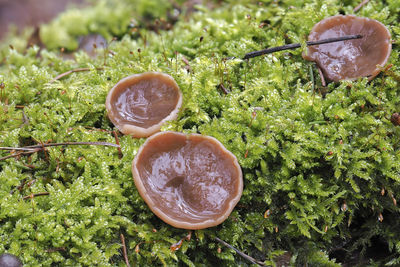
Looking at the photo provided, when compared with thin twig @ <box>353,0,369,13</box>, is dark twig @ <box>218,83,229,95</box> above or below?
below

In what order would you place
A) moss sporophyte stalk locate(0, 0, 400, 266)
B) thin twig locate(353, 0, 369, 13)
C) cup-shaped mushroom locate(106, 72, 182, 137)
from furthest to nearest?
thin twig locate(353, 0, 369, 13), cup-shaped mushroom locate(106, 72, 182, 137), moss sporophyte stalk locate(0, 0, 400, 266)

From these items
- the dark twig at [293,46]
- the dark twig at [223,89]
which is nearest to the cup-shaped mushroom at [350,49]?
the dark twig at [293,46]

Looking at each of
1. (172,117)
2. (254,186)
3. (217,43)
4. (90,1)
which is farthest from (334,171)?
(90,1)

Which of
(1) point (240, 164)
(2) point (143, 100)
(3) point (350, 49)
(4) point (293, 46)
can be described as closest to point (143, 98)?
(2) point (143, 100)

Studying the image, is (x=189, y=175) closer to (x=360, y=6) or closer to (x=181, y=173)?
(x=181, y=173)

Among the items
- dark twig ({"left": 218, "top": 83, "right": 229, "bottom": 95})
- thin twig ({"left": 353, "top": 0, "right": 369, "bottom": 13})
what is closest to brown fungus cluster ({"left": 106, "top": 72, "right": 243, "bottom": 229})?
dark twig ({"left": 218, "top": 83, "right": 229, "bottom": 95})

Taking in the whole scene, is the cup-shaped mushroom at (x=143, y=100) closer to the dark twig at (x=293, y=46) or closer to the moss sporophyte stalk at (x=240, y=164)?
the moss sporophyte stalk at (x=240, y=164)

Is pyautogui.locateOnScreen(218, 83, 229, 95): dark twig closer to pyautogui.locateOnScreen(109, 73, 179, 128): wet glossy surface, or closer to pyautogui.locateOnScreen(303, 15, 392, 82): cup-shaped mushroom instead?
pyautogui.locateOnScreen(109, 73, 179, 128): wet glossy surface

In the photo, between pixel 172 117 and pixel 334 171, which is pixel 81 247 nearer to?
pixel 172 117
